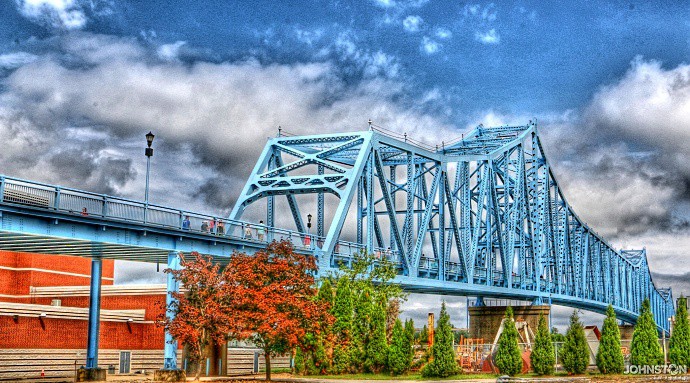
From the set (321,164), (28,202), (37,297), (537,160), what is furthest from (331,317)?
(537,160)

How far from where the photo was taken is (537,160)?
115312mm

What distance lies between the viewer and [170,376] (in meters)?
44.7

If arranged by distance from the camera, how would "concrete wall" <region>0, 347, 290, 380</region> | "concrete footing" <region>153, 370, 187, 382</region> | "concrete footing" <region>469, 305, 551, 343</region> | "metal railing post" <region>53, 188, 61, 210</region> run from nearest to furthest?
"metal railing post" <region>53, 188, 61, 210</region>, "concrete footing" <region>153, 370, 187, 382</region>, "concrete wall" <region>0, 347, 290, 380</region>, "concrete footing" <region>469, 305, 551, 343</region>

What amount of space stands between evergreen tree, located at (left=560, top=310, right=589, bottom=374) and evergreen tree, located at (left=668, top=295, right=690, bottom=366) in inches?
215

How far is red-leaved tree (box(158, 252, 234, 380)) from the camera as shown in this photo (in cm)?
4344

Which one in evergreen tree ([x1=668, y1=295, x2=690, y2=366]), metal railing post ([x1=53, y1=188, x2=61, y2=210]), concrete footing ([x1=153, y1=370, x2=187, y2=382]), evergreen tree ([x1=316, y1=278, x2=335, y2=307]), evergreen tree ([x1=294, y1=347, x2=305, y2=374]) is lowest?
concrete footing ([x1=153, y1=370, x2=187, y2=382])


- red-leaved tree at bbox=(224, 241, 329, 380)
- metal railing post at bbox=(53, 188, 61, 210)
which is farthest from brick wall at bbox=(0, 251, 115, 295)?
metal railing post at bbox=(53, 188, 61, 210)

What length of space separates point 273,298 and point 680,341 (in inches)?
1013

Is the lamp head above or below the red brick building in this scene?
above

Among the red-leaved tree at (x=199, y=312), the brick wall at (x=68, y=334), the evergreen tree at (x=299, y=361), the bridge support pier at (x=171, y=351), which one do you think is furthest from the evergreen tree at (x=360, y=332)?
the brick wall at (x=68, y=334)

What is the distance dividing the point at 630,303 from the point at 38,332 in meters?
143

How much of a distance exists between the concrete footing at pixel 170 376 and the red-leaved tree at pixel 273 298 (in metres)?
3.88

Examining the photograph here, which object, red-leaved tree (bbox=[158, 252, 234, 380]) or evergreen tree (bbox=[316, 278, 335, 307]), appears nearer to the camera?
red-leaved tree (bbox=[158, 252, 234, 380])

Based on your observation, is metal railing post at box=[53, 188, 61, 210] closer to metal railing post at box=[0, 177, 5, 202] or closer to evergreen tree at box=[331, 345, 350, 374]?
metal railing post at box=[0, 177, 5, 202]
